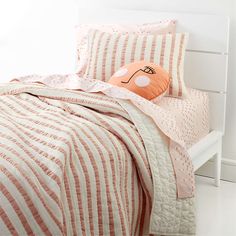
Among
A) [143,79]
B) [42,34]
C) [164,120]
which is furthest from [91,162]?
[42,34]

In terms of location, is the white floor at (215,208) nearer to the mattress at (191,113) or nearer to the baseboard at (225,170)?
the baseboard at (225,170)

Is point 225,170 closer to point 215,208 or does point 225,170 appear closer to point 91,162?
point 215,208

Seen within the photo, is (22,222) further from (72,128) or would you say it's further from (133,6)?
(133,6)

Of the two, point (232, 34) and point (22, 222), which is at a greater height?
point (232, 34)

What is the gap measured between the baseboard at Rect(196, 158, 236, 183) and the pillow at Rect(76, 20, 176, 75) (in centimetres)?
78

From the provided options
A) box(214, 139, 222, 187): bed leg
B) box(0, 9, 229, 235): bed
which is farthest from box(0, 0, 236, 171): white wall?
box(0, 9, 229, 235): bed

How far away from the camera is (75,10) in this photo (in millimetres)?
3832

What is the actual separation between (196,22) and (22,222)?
176cm

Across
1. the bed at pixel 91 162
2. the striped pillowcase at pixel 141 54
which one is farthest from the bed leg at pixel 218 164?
the striped pillowcase at pixel 141 54

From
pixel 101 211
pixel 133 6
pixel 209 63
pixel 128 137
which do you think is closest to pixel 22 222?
pixel 101 211

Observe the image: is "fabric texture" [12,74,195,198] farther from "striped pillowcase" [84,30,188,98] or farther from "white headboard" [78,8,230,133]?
"white headboard" [78,8,230,133]

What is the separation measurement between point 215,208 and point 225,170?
428 millimetres

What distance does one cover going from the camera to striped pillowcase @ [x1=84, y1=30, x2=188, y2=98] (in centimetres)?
Result: 318

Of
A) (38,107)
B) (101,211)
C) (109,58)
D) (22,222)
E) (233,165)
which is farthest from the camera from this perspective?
(233,165)
